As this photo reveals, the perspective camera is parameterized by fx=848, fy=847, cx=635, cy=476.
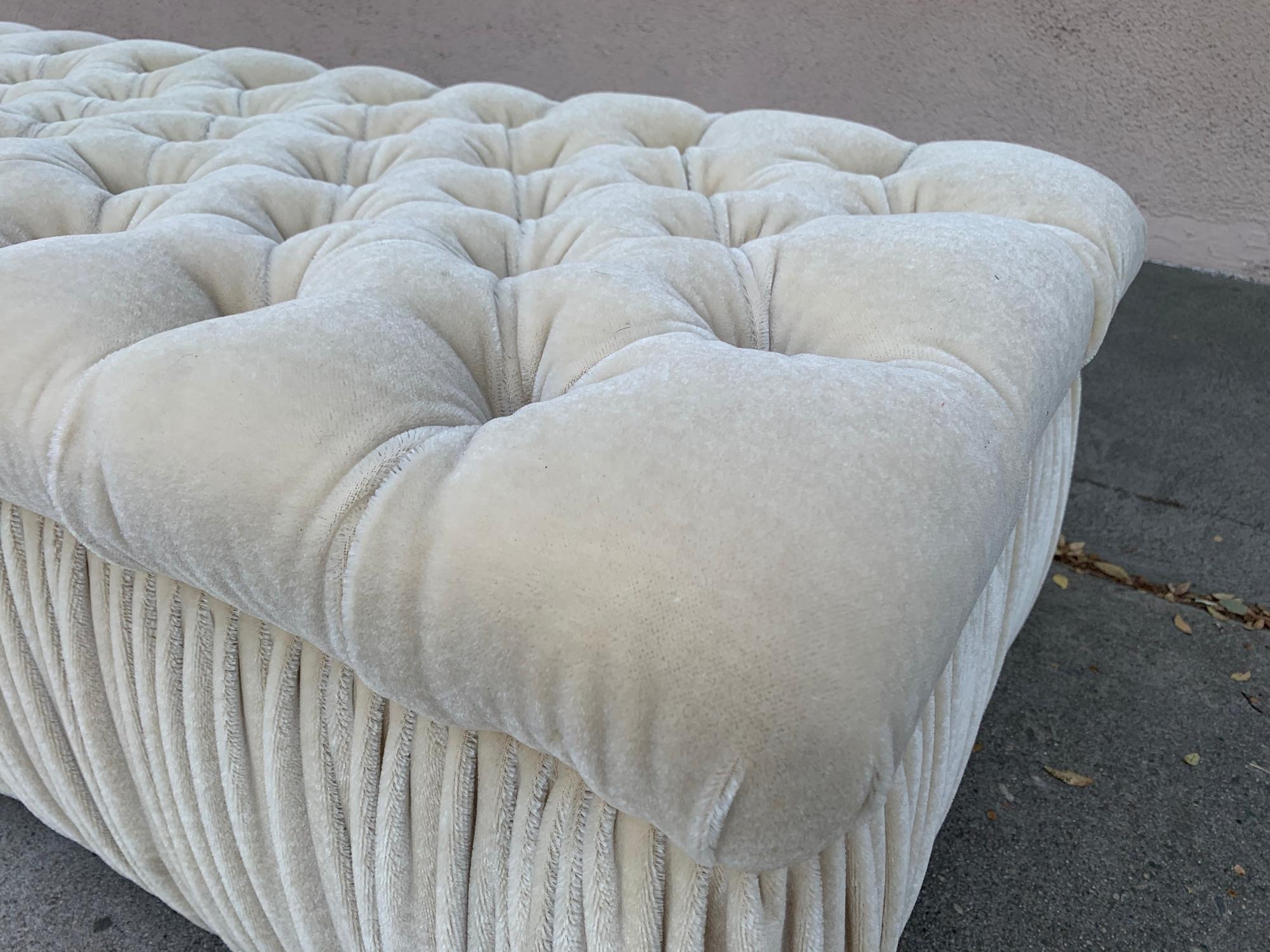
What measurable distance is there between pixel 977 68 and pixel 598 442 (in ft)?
7.27

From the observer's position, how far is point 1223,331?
191 cm

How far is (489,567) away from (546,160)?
0.92m

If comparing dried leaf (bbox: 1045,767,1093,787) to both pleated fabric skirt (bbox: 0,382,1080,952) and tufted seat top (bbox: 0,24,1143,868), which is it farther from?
tufted seat top (bbox: 0,24,1143,868)

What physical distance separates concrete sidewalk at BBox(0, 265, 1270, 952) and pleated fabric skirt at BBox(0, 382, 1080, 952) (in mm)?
112

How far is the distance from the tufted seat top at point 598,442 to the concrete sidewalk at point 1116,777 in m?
0.49

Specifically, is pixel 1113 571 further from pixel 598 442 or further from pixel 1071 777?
pixel 598 442

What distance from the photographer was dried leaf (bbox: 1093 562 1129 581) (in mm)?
1333

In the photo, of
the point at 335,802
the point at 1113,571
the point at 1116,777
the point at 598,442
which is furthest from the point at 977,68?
the point at 335,802

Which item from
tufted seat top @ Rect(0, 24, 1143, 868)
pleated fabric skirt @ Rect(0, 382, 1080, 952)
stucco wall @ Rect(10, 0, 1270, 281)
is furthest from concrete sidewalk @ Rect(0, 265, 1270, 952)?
stucco wall @ Rect(10, 0, 1270, 281)

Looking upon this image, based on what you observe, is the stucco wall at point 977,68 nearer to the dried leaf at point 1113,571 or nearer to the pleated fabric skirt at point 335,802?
the dried leaf at point 1113,571

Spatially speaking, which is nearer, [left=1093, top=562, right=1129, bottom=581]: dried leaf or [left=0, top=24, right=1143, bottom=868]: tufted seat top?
[left=0, top=24, right=1143, bottom=868]: tufted seat top

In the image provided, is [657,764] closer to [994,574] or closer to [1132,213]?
[994,574]

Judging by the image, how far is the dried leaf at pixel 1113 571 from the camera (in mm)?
1333

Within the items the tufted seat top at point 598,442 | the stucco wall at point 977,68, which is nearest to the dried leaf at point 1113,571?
the tufted seat top at point 598,442
